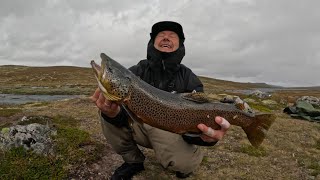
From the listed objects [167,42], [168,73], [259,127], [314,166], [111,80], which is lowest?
[314,166]

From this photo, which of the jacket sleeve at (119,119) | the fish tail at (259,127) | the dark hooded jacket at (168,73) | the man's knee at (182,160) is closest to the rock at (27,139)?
the jacket sleeve at (119,119)

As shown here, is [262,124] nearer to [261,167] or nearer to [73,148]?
[261,167]

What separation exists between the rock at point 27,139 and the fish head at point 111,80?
4613 millimetres

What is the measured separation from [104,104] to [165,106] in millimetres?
1093

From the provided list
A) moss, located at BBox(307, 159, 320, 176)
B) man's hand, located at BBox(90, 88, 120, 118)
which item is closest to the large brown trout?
man's hand, located at BBox(90, 88, 120, 118)

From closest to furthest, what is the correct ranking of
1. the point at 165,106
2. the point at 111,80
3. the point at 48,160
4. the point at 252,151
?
the point at 111,80 < the point at 165,106 < the point at 48,160 < the point at 252,151

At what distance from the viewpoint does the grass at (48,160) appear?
27.8 feet

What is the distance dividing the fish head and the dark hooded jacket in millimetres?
2226

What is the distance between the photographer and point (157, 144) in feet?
27.0

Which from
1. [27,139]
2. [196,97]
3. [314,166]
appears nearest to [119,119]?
[196,97]

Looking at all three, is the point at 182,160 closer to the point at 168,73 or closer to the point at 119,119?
the point at 119,119

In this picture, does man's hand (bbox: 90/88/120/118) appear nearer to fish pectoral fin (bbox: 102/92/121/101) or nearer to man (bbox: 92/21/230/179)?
fish pectoral fin (bbox: 102/92/121/101)

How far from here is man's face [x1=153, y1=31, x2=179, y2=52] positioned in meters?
8.15

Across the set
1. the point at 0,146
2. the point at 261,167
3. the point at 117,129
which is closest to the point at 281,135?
the point at 261,167
